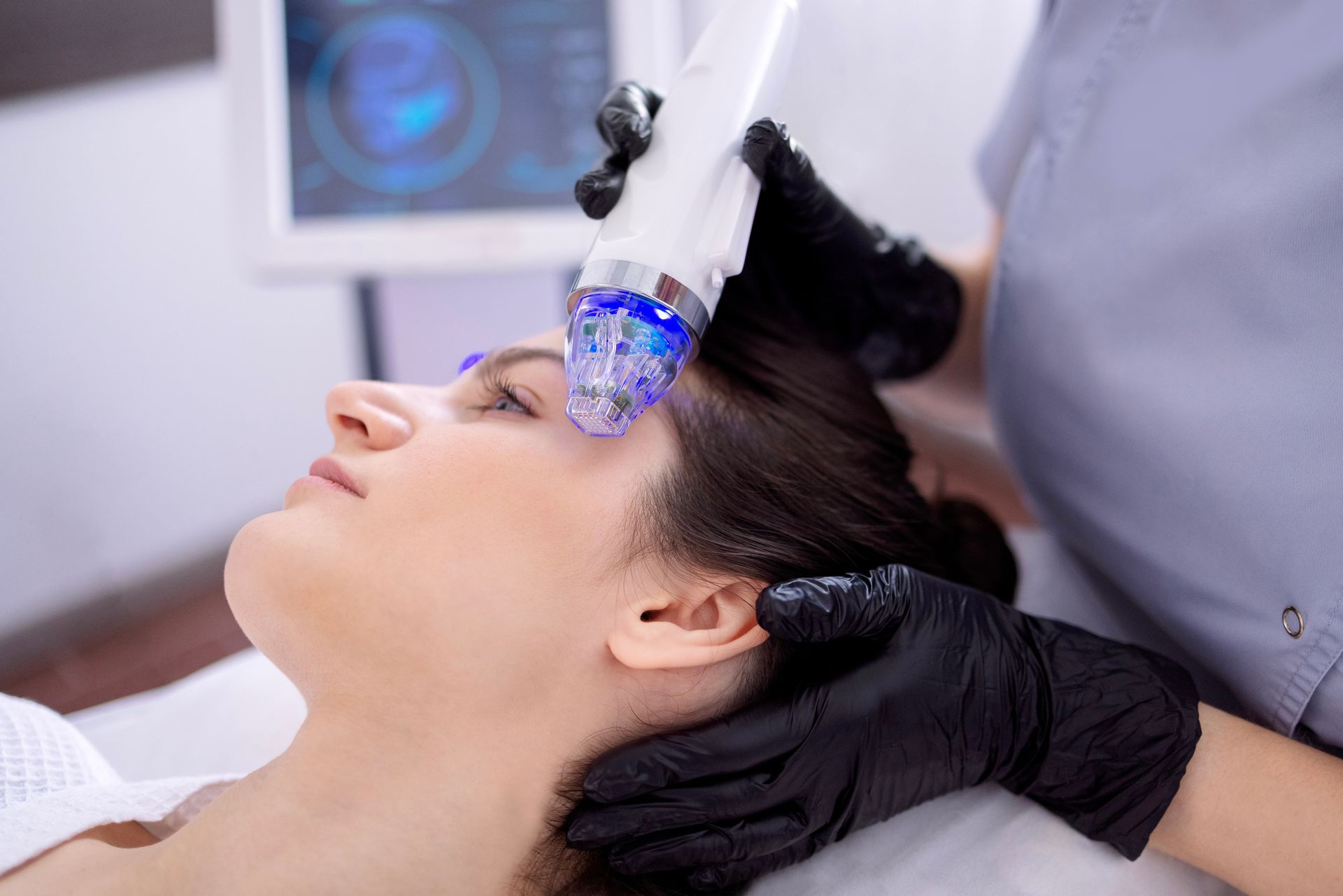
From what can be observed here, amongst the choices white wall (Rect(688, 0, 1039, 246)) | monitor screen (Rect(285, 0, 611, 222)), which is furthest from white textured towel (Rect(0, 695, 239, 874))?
white wall (Rect(688, 0, 1039, 246))

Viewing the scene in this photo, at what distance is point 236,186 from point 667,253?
34.6 inches

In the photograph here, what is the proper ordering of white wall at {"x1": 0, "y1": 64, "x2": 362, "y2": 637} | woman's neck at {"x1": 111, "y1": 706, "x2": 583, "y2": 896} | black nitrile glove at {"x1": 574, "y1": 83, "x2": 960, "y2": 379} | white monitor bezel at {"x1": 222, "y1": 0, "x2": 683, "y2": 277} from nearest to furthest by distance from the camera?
woman's neck at {"x1": 111, "y1": 706, "x2": 583, "y2": 896} < black nitrile glove at {"x1": 574, "y1": 83, "x2": 960, "y2": 379} < white monitor bezel at {"x1": 222, "y1": 0, "x2": 683, "y2": 277} < white wall at {"x1": 0, "y1": 64, "x2": 362, "y2": 637}

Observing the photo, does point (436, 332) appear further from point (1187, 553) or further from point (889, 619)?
point (1187, 553)

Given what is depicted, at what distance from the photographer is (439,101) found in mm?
1326

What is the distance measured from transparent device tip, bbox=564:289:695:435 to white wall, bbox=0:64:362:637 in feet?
3.66

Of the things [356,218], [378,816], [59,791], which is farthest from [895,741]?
[356,218]

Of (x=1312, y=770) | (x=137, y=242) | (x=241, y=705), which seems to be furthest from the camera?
(x=137, y=242)

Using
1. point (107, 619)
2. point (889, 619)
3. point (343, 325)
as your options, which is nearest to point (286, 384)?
point (343, 325)

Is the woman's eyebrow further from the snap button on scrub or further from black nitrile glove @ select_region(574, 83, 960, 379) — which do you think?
the snap button on scrub

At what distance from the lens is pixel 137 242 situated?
1.46 meters

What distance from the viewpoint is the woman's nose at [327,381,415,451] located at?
31.1 inches

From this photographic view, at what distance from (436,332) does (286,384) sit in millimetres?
352

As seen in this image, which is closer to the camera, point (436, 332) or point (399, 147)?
point (399, 147)

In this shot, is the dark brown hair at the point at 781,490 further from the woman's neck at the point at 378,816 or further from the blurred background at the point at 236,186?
the blurred background at the point at 236,186
